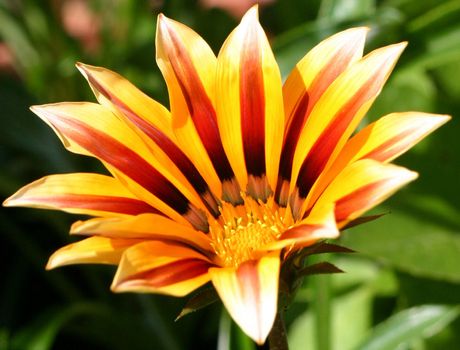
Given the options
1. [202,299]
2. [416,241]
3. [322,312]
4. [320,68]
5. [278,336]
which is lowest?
[416,241]

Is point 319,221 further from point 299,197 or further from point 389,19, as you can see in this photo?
point 389,19

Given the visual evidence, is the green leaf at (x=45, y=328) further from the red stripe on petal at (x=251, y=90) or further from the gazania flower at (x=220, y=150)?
the red stripe on petal at (x=251, y=90)

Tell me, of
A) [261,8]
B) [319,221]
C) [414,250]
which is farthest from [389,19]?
[261,8]

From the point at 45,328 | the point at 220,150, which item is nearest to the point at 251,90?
the point at 220,150

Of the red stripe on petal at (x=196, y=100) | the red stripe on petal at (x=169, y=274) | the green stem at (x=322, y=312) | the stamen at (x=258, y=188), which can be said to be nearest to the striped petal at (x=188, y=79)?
the red stripe on petal at (x=196, y=100)

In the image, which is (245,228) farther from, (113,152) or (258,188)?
(113,152)

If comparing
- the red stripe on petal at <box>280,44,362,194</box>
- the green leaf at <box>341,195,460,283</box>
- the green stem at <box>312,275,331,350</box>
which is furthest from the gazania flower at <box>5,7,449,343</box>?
the green leaf at <box>341,195,460,283</box>
